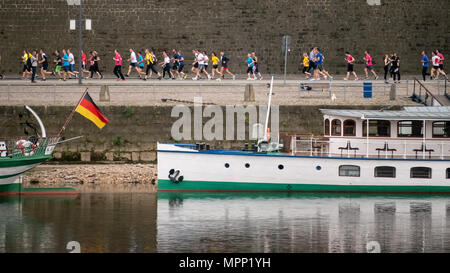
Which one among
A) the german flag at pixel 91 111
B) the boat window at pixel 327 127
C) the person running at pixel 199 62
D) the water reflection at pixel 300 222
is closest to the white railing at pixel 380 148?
the boat window at pixel 327 127

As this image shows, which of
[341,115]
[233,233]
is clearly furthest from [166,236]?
[341,115]

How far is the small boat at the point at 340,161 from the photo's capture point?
3469 centimetres

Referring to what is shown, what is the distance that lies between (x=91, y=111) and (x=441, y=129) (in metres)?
12.4

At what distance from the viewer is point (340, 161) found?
34.9 metres

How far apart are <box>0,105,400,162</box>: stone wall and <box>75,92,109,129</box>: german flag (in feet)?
8.52

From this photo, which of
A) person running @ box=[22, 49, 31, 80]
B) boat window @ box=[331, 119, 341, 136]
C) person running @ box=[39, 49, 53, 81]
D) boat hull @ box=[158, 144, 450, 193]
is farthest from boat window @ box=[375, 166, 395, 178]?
person running @ box=[22, 49, 31, 80]

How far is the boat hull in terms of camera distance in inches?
1366

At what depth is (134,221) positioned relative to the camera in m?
30.1

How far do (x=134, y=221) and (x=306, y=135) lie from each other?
379 inches

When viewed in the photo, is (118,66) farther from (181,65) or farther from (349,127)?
(349,127)

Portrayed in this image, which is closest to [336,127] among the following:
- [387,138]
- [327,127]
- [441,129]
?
[327,127]

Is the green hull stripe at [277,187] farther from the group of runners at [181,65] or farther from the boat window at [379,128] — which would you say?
the group of runners at [181,65]

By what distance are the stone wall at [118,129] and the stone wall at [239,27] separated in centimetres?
1289
